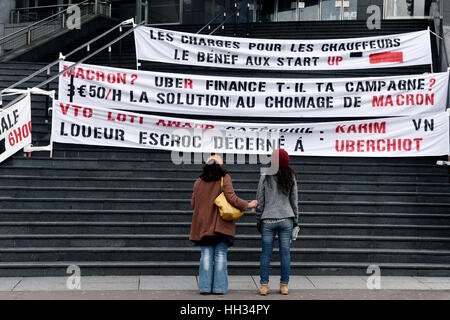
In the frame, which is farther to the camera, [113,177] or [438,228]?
[113,177]

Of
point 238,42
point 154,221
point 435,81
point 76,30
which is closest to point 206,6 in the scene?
point 76,30

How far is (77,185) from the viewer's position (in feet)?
34.0

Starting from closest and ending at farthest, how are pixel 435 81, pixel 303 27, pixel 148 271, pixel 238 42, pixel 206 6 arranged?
1. pixel 148 271
2. pixel 435 81
3. pixel 238 42
4. pixel 303 27
5. pixel 206 6

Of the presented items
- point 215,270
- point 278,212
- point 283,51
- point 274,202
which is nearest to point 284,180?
point 274,202

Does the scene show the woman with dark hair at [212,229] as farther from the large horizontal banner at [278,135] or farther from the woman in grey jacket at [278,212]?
the large horizontal banner at [278,135]

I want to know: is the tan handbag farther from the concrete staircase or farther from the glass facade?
the glass facade

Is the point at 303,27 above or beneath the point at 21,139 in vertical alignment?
above

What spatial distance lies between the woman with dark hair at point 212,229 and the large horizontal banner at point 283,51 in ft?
18.9

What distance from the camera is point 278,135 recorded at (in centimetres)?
→ 1097

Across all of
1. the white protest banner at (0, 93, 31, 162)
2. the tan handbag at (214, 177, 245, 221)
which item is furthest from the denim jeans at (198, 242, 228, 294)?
the white protest banner at (0, 93, 31, 162)

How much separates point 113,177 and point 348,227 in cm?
389

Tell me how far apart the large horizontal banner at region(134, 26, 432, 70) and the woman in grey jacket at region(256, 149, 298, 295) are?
5.55 meters

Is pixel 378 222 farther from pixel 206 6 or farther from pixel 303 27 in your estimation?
pixel 206 6

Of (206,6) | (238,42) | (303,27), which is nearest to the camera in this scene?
(238,42)
